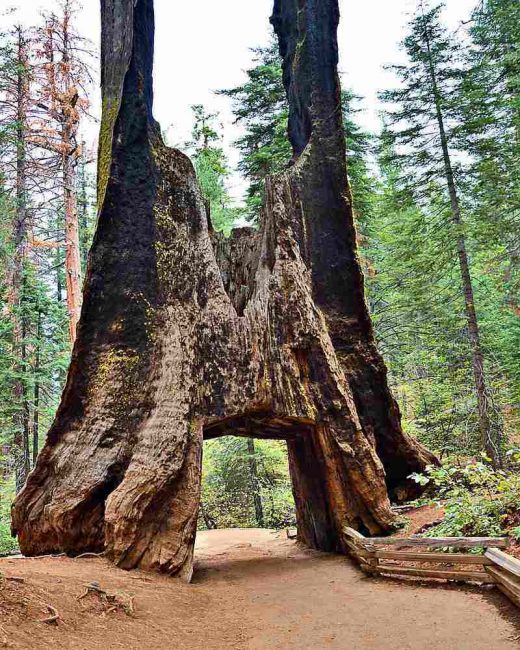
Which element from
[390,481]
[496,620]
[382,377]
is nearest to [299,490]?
[390,481]

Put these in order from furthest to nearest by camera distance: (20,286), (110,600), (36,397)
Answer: (20,286) < (36,397) < (110,600)

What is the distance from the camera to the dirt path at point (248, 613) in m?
4.06

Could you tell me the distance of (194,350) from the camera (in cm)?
880

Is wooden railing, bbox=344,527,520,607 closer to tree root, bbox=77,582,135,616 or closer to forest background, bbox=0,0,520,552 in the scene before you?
tree root, bbox=77,582,135,616

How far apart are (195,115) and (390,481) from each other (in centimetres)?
1761

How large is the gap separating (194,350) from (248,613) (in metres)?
4.28

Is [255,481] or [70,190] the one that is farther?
[255,481]

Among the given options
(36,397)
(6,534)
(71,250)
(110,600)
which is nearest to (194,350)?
(110,600)

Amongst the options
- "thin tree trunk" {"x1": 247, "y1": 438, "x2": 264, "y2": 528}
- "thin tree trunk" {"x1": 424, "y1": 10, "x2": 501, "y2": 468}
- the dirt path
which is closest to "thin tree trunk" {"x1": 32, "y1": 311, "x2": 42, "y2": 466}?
"thin tree trunk" {"x1": 247, "y1": 438, "x2": 264, "y2": 528}

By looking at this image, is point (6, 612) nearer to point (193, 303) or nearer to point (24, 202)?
point (193, 303)

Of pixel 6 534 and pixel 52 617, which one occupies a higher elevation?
pixel 52 617

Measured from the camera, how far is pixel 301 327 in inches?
379

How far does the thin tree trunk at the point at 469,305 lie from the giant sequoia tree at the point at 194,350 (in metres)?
3.02

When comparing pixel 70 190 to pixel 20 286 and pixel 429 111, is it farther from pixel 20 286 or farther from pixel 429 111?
pixel 429 111
